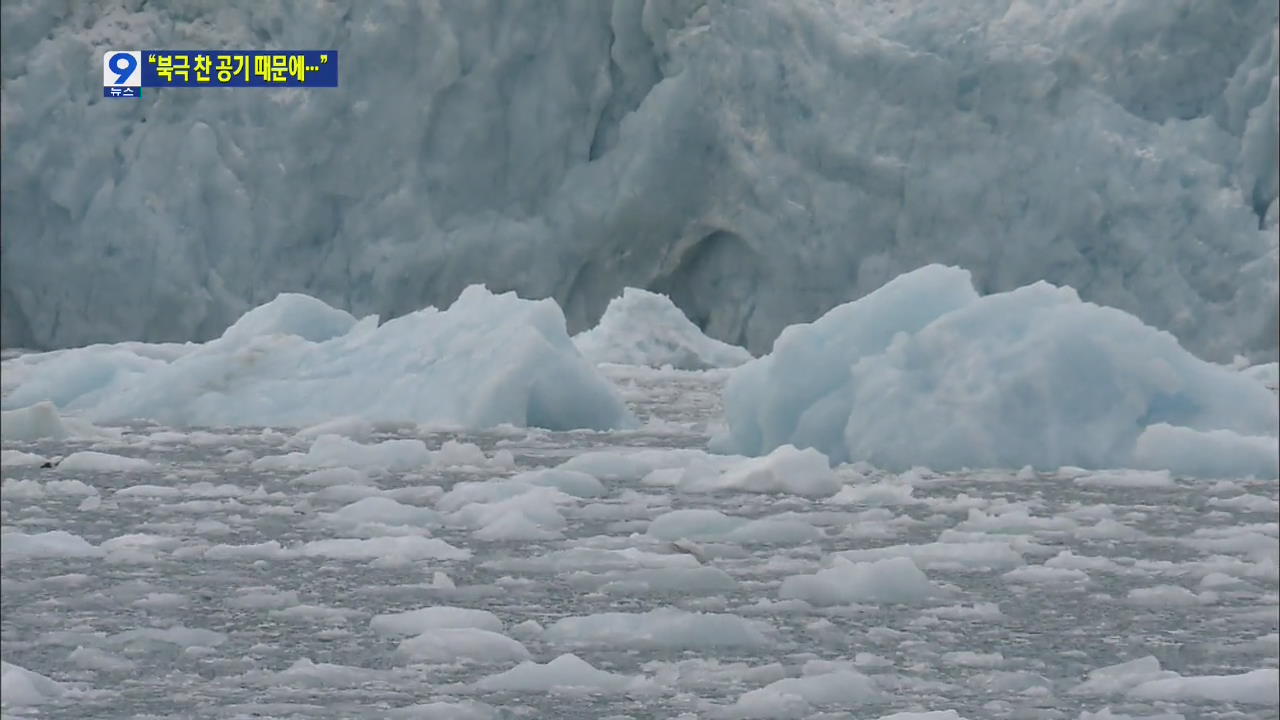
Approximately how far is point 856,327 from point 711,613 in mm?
4402

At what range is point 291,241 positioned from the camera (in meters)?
16.8

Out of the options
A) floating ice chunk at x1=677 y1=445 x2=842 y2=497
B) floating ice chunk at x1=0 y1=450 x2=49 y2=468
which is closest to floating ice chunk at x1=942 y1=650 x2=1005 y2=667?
floating ice chunk at x1=677 y1=445 x2=842 y2=497

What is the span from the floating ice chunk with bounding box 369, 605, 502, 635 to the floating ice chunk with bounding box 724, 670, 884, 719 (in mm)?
804

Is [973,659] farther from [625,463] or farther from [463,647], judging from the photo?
[625,463]

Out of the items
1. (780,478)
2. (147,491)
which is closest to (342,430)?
(147,491)

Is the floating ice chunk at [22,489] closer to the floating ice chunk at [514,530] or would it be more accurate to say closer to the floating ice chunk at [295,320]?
the floating ice chunk at [514,530]

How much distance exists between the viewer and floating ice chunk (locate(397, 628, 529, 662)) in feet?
12.0

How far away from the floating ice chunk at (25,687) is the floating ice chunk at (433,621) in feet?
2.68

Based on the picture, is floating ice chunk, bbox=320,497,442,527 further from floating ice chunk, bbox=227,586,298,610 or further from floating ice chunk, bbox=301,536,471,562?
floating ice chunk, bbox=227,586,298,610

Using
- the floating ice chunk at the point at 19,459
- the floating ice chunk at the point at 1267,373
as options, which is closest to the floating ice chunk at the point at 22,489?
the floating ice chunk at the point at 19,459

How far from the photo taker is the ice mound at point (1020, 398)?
7.65 metres

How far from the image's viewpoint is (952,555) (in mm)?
5066

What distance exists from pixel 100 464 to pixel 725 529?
305 cm

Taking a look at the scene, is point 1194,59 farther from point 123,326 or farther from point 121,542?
point 121,542
